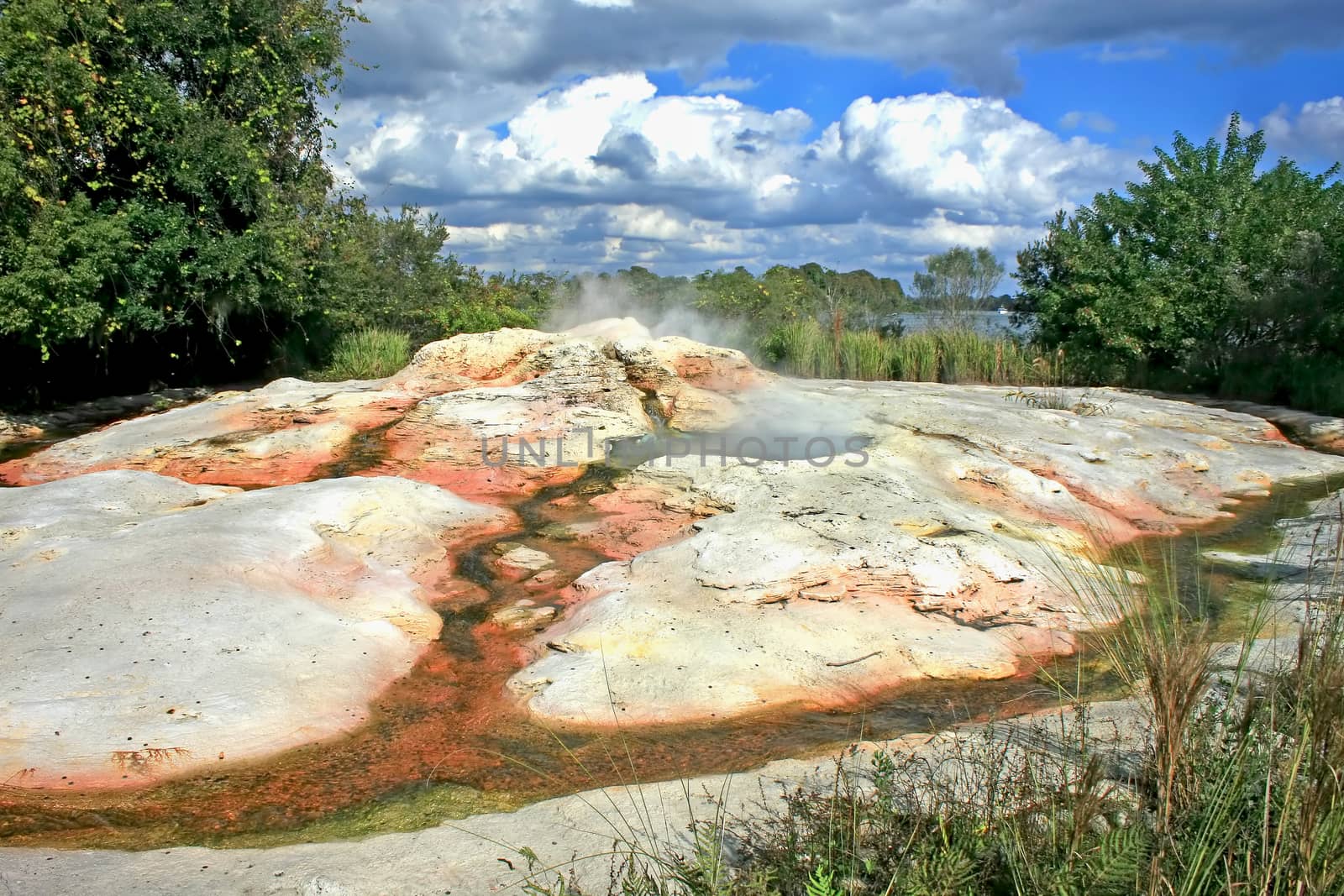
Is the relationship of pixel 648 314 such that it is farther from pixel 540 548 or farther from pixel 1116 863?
pixel 1116 863

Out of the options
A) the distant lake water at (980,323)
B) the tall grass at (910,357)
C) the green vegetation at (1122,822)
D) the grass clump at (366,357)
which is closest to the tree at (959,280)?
the distant lake water at (980,323)

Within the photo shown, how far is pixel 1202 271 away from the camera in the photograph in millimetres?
15930

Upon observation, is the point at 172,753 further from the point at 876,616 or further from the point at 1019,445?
the point at 1019,445

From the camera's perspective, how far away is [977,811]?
3.13 m

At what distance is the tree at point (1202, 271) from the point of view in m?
14.6

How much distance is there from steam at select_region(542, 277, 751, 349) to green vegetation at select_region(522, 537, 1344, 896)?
539 inches

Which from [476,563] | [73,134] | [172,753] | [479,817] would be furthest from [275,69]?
[479,817]

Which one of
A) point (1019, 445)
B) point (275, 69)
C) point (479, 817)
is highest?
point (275, 69)

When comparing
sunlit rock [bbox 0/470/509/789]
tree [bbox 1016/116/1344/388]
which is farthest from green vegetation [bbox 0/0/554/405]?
tree [bbox 1016/116/1344/388]

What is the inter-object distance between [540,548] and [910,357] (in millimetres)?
11027

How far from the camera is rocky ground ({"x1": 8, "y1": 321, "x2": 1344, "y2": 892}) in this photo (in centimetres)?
478

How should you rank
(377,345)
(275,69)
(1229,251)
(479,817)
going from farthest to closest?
1. (377,345)
2. (1229,251)
3. (275,69)
4. (479,817)

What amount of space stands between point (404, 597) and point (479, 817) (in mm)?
2751

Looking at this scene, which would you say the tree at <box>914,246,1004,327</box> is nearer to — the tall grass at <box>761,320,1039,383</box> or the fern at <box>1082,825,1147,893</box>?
the tall grass at <box>761,320,1039,383</box>
